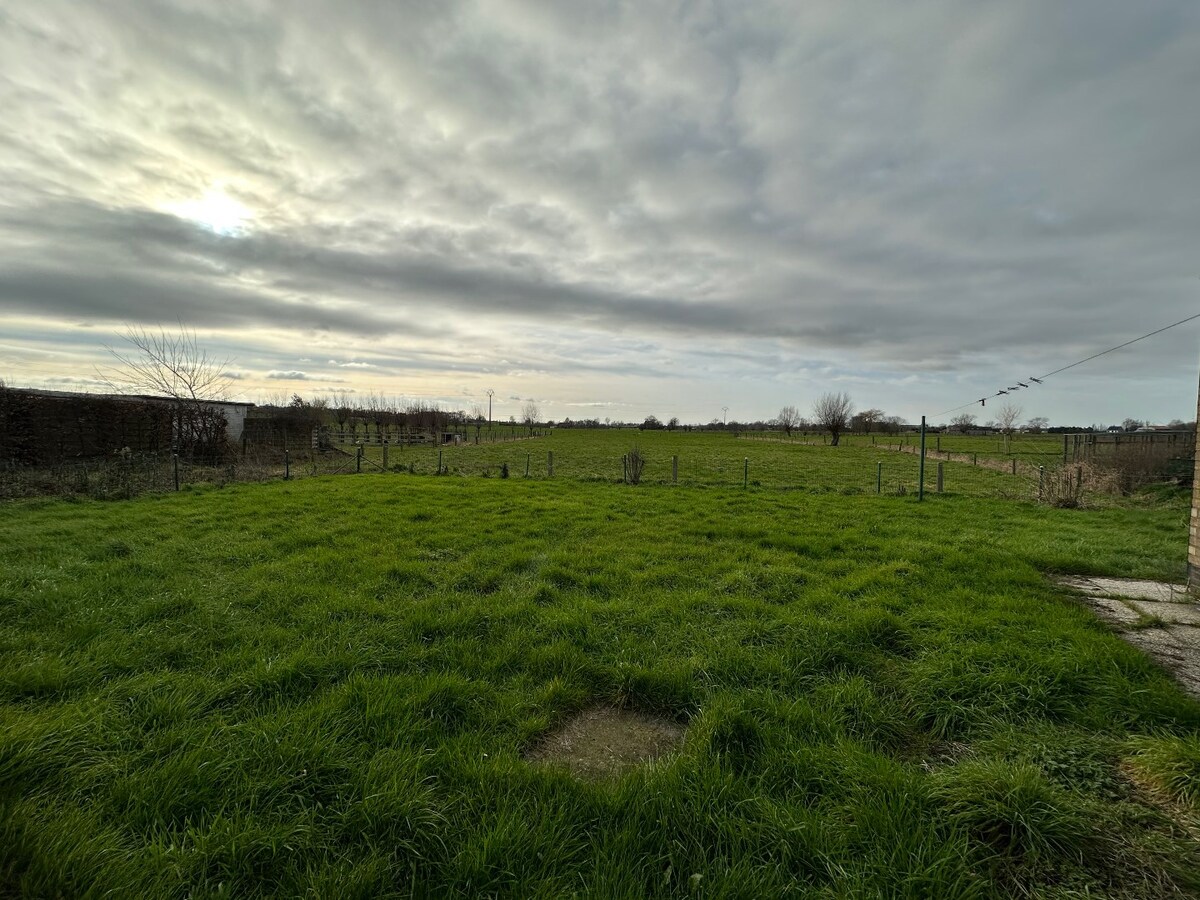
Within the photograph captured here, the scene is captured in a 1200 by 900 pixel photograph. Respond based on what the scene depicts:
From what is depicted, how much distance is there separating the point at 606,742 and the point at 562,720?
34 centimetres

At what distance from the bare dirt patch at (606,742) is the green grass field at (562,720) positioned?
0.42 feet

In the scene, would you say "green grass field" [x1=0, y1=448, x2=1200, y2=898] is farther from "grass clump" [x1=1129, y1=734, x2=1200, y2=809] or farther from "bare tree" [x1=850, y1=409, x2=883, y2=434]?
"bare tree" [x1=850, y1=409, x2=883, y2=434]

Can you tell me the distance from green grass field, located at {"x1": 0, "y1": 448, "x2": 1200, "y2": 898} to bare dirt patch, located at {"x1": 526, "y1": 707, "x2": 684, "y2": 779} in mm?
129

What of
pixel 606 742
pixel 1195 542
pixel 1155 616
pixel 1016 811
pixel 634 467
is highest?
pixel 634 467

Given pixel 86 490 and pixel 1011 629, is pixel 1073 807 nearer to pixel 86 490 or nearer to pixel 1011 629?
pixel 1011 629

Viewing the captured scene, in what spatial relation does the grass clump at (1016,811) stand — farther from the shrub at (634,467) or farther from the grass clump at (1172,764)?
the shrub at (634,467)

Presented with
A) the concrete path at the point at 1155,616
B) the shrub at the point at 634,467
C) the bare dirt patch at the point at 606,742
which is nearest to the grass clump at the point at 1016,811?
the bare dirt patch at the point at 606,742

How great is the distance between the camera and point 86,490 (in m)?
11.5

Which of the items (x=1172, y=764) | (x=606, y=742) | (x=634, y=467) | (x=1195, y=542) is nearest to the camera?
(x=1172, y=764)

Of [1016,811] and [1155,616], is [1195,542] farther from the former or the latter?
[1016,811]

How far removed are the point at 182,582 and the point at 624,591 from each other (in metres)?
4.79

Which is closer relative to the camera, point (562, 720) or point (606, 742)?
point (606, 742)

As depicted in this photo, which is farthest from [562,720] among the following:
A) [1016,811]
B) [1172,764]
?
[1172,764]

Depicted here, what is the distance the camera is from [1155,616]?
15.6ft
